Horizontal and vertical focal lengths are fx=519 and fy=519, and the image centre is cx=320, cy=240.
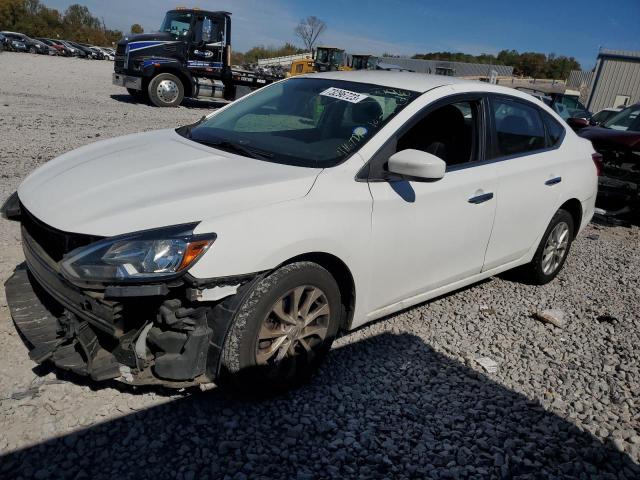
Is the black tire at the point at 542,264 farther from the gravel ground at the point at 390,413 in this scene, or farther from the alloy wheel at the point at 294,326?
the alloy wheel at the point at 294,326

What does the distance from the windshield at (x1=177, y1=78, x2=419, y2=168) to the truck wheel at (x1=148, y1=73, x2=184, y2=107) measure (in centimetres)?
1327

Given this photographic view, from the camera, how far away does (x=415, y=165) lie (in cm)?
288

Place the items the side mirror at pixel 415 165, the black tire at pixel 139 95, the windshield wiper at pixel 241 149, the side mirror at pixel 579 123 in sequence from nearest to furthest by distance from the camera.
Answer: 1. the side mirror at pixel 415 165
2. the windshield wiper at pixel 241 149
3. the side mirror at pixel 579 123
4. the black tire at pixel 139 95

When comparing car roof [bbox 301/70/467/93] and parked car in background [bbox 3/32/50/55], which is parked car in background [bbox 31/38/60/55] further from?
car roof [bbox 301/70/467/93]

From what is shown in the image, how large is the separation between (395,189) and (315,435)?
4.73ft

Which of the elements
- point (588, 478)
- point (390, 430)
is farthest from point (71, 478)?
point (588, 478)

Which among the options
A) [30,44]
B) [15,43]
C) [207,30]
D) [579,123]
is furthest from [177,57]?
[30,44]

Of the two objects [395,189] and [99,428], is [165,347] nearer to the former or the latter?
[99,428]

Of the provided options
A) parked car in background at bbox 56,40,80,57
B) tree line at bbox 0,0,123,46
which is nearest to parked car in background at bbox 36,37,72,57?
parked car in background at bbox 56,40,80,57

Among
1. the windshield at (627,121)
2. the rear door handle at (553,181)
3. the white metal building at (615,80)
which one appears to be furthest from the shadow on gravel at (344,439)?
the white metal building at (615,80)

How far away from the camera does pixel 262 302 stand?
2.53m

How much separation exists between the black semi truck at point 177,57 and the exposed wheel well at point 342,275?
1482 cm

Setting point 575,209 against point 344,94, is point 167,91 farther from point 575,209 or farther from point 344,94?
point 575,209

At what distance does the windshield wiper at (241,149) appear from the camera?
3133 mm
